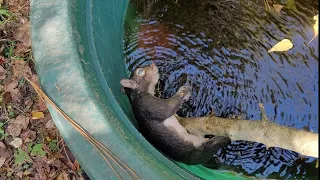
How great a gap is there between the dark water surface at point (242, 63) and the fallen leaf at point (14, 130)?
864mm

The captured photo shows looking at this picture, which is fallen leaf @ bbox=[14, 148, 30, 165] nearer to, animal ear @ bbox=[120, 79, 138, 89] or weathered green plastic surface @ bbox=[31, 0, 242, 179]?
animal ear @ bbox=[120, 79, 138, 89]

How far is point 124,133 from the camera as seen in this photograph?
1749 mm

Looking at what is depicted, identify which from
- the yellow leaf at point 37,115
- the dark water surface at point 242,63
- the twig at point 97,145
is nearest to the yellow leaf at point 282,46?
the dark water surface at point 242,63

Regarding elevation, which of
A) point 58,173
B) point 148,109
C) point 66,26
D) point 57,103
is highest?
point 66,26

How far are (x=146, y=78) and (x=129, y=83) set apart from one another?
0.53ft

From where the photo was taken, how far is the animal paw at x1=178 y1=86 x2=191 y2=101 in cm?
245

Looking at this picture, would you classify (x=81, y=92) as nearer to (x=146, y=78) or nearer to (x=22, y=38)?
(x=146, y=78)

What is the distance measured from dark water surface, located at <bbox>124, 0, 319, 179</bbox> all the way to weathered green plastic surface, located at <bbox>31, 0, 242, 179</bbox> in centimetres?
79

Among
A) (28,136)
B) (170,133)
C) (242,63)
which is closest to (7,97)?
(28,136)

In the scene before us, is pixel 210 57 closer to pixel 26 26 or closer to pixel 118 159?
pixel 118 159

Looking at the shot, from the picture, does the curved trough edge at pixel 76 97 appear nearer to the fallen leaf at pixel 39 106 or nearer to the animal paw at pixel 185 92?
the animal paw at pixel 185 92

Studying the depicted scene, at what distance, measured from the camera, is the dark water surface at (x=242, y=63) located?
248cm

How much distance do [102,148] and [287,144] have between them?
2.56 feet

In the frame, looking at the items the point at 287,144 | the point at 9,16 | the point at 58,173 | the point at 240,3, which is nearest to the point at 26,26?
the point at 9,16
